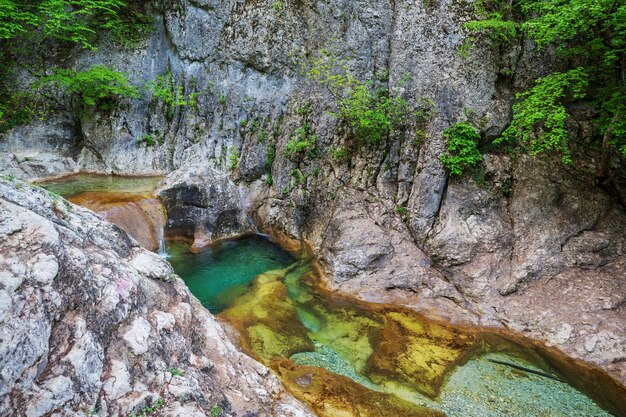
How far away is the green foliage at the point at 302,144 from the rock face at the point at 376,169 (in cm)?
22

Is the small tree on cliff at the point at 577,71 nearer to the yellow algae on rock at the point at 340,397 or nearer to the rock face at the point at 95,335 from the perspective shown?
the yellow algae on rock at the point at 340,397

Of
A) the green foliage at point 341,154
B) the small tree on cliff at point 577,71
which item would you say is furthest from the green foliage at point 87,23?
the small tree on cliff at point 577,71

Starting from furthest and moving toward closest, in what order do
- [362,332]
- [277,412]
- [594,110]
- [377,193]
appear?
[377,193] < [594,110] < [362,332] < [277,412]

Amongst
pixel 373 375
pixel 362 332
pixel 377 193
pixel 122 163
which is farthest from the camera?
pixel 122 163

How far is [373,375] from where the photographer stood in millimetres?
6363

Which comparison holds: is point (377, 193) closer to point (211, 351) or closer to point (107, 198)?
point (211, 351)

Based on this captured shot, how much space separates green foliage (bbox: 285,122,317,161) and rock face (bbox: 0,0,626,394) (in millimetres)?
216

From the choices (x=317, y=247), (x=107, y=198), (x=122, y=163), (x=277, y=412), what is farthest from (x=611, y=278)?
(x=122, y=163)

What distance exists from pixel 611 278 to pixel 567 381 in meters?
2.93

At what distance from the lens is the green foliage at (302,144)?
39.0 feet

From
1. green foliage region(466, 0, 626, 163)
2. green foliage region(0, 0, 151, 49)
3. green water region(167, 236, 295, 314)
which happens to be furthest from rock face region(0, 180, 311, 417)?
green foliage region(0, 0, 151, 49)

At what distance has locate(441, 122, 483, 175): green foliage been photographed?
932cm

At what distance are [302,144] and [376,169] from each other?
2703mm

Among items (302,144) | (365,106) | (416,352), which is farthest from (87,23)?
(416,352)
